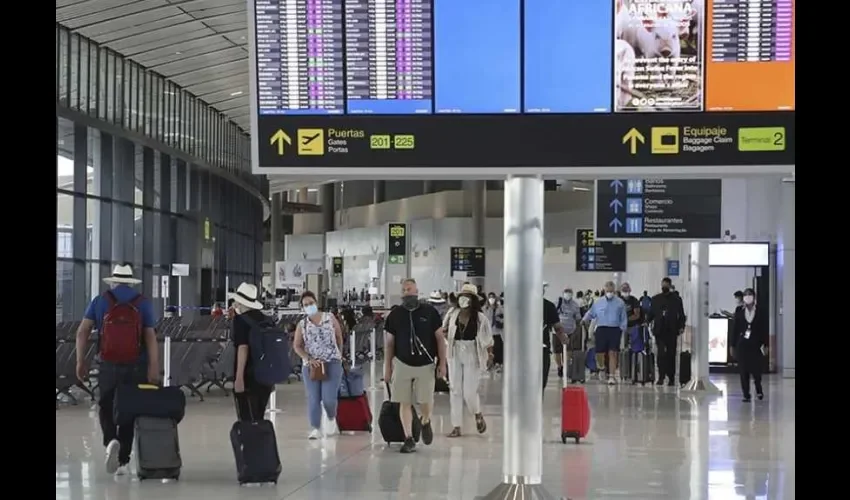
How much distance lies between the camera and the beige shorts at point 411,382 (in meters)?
12.2

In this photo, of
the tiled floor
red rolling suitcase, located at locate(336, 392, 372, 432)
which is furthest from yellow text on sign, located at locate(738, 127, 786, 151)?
red rolling suitcase, located at locate(336, 392, 372, 432)

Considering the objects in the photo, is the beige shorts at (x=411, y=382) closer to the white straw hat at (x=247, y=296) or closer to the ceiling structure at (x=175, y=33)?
the white straw hat at (x=247, y=296)

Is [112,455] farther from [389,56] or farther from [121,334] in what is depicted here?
[389,56]

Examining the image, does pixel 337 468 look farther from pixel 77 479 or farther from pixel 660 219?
pixel 660 219

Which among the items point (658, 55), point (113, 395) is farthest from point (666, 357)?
point (658, 55)

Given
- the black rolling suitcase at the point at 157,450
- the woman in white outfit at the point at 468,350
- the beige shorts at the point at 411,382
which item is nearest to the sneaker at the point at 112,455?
the black rolling suitcase at the point at 157,450

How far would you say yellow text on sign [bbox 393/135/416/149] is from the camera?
7.76 meters

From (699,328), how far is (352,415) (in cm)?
960

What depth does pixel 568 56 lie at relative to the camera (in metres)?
7.66

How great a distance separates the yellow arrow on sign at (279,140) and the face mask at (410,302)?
4.58 meters

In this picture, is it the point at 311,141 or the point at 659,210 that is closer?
the point at 311,141
